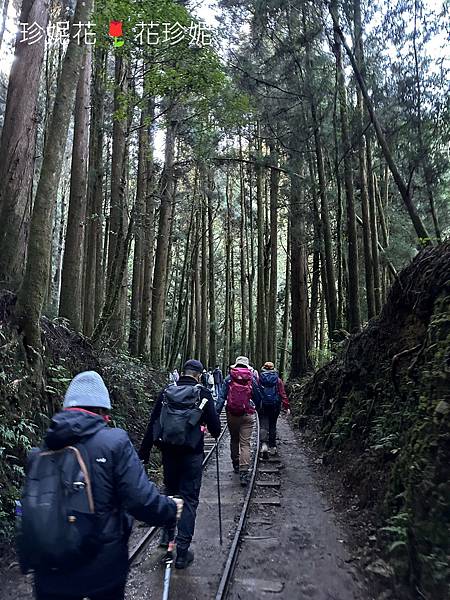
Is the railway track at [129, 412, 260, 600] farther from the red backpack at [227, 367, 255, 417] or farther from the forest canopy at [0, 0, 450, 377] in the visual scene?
the forest canopy at [0, 0, 450, 377]

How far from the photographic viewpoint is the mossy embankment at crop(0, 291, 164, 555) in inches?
204

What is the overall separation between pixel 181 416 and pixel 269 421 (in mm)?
5630

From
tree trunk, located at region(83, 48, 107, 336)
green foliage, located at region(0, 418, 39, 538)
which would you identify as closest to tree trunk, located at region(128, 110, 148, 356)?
tree trunk, located at region(83, 48, 107, 336)

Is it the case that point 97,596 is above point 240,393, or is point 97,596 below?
below

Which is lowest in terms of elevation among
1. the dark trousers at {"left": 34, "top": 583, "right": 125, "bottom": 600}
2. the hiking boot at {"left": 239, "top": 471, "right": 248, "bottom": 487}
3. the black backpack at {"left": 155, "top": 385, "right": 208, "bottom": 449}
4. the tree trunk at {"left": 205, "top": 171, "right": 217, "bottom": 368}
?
the hiking boot at {"left": 239, "top": 471, "right": 248, "bottom": 487}

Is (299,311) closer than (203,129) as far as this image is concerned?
No

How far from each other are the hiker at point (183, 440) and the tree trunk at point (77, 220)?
207 inches

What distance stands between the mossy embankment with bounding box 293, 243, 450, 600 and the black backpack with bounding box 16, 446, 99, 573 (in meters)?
2.98

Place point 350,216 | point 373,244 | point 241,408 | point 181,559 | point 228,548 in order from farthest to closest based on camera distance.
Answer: point 373,244 → point 350,216 → point 241,408 → point 228,548 → point 181,559

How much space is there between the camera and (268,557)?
5168 millimetres

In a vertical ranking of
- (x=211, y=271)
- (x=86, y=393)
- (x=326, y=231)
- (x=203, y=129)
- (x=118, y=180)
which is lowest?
(x=86, y=393)

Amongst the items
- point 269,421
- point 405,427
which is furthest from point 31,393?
point 269,421

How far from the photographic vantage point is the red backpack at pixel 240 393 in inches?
327

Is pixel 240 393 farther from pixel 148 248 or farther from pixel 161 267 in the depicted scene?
pixel 148 248
